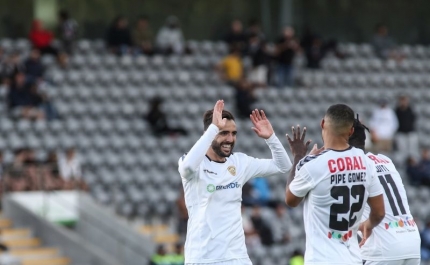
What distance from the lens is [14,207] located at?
1858 centimetres

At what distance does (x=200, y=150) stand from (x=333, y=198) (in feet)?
3.59

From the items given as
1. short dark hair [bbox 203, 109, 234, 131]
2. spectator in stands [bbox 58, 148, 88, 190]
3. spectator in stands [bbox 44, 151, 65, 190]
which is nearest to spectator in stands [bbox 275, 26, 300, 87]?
spectator in stands [bbox 58, 148, 88, 190]

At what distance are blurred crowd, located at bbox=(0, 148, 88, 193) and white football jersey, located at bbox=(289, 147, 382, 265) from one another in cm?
1109

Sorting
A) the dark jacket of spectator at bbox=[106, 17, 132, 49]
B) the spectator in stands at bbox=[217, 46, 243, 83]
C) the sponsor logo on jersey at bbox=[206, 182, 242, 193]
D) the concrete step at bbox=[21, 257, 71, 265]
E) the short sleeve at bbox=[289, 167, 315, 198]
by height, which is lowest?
the concrete step at bbox=[21, 257, 71, 265]

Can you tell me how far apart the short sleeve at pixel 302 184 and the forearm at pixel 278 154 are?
909mm

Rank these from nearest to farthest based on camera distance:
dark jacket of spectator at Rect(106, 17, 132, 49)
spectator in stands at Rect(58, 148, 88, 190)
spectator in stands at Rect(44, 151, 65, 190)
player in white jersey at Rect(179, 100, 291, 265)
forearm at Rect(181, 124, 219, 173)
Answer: forearm at Rect(181, 124, 219, 173)
player in white jersey at Rect(179, 100, 291, 265)
spectator in stands at Rect(44, 151, 65, 190)
spectator in stands at Rect(58, 148, 88, 190)
dark jacket of spectator at Rect(106, 17, 132, 49)

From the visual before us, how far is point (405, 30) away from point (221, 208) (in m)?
21.3

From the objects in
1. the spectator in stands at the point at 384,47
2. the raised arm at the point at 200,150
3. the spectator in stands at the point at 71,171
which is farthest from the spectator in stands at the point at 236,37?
the raised arm at the point at 200,150

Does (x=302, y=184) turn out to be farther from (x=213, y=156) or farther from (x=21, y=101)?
(x=21, y=101)

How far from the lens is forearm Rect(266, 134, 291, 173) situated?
8.95 m

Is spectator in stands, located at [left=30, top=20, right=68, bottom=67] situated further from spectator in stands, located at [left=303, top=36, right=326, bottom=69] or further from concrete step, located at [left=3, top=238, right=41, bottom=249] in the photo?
spectator in stands, located at [left=303, top=36, right=326, bottom=69]

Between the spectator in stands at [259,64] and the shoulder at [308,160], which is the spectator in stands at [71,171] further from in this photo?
the shoulder at [308,160]

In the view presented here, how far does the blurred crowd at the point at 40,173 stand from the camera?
18578mm

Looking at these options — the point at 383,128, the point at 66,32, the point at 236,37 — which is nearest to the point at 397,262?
the point at 383,128
